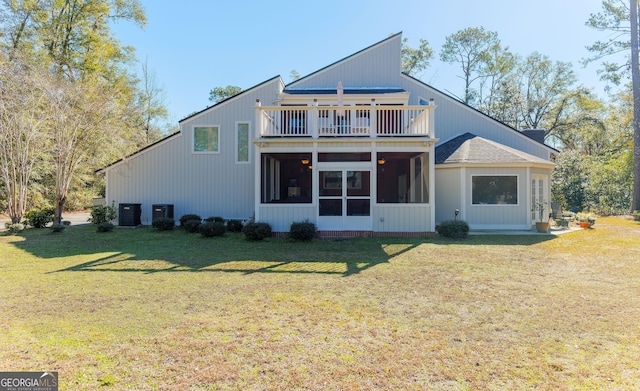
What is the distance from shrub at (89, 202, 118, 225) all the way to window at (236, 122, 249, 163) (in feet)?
18.8

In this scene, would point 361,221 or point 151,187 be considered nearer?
point 361,221

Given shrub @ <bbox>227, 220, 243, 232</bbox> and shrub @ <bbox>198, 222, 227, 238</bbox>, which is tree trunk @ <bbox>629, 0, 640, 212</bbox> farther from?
shrub @ <bbox>198, 222, 227, 238</bbox>

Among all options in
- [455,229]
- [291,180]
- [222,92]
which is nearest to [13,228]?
[291,180]

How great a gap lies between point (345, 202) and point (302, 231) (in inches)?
71.5

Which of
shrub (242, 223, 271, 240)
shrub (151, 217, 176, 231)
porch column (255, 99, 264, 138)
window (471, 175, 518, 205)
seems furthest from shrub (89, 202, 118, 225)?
window (471, 175, 518, 205)

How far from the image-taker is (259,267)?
6.62 meters

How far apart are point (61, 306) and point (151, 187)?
32.0ft

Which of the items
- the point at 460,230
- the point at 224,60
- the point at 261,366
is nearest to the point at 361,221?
the point at 460,230

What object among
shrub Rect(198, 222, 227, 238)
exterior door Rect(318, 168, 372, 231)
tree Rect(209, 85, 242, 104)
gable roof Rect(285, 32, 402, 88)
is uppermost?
tree Rect(209, 85, 242, 104)

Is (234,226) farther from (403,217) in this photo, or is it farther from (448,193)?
(448,193)

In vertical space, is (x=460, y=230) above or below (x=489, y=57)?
below

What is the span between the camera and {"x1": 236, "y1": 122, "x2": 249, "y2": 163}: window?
13.2m

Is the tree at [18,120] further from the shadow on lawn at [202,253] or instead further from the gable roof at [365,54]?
the gable roof at [365,54]

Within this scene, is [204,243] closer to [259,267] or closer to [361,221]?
[259,267]
